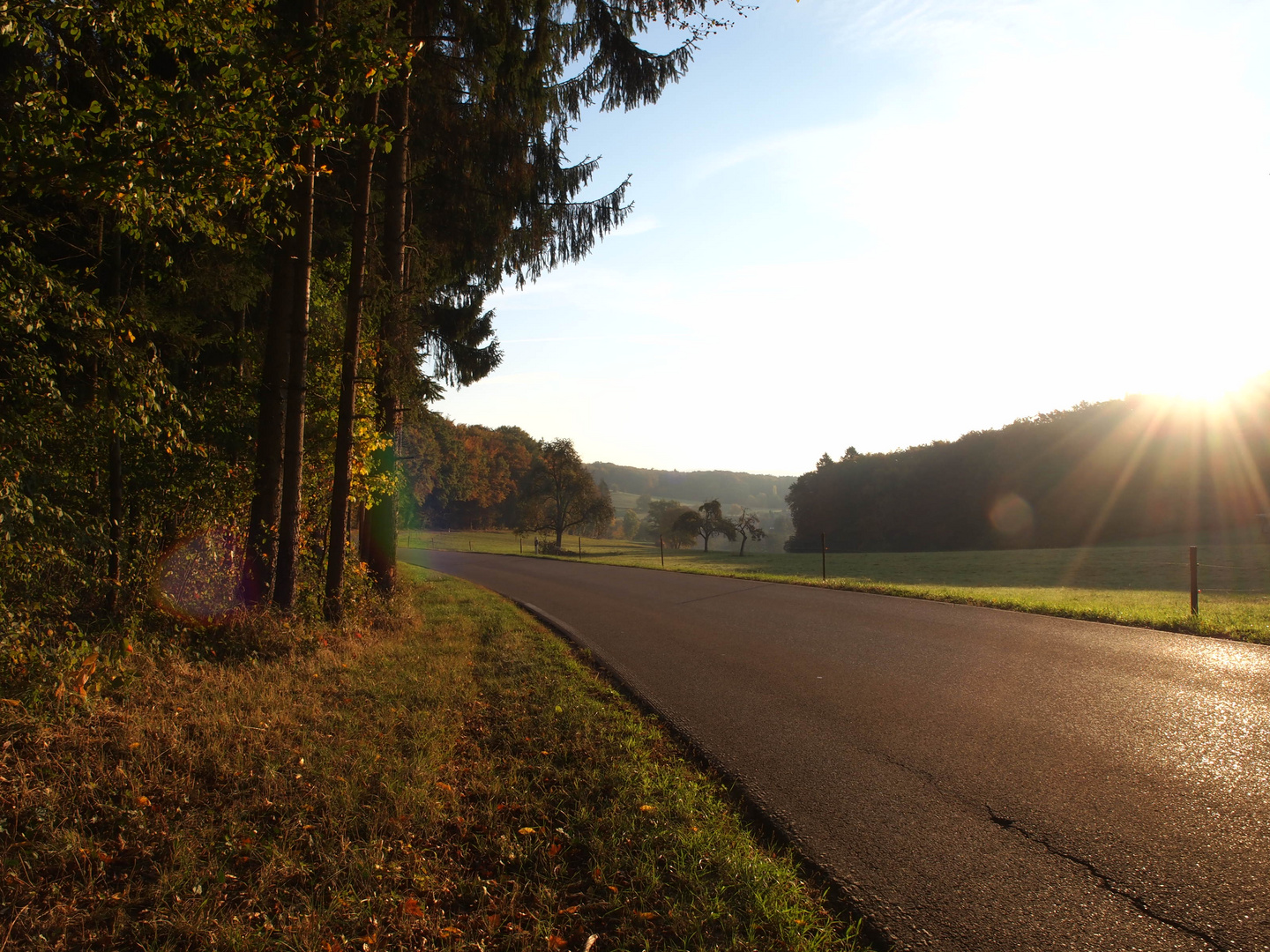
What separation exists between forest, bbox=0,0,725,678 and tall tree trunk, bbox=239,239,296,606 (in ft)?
0.12

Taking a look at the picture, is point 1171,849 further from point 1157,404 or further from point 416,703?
point 1157,404

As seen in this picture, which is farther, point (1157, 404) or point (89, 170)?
point (1157, 404)

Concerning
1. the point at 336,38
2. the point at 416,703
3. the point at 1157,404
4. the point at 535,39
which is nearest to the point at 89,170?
the point at 336,38

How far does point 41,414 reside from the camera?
5.41 meters

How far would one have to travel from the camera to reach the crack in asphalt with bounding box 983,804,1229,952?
248 cm

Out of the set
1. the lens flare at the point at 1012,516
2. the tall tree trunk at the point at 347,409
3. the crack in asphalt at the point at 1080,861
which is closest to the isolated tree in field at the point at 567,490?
the lens flare at the point at 1012,516

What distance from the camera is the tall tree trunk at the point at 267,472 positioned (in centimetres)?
841

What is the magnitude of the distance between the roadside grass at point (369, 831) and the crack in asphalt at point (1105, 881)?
1117 mm

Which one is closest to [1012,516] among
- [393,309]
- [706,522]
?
[706,522]

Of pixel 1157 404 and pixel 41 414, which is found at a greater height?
pixel 1157 404

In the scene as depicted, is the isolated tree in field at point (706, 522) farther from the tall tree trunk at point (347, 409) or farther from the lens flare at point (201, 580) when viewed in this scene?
the tall tree trunk at point (347, 409)

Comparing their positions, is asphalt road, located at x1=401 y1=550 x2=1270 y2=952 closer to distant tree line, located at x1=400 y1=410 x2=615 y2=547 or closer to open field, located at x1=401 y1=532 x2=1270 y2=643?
open field, located at x1=401 y1=532 x2=1270 y2=643

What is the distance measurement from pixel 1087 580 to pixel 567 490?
38867mm

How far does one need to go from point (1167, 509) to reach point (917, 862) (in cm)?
5633
